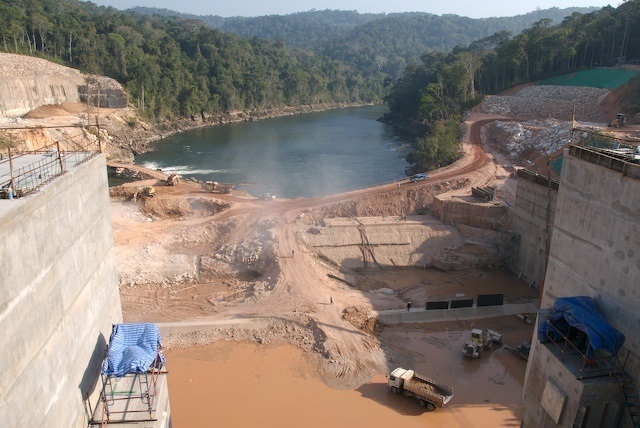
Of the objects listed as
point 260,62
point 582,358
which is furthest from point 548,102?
point 260,62

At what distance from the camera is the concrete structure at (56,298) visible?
30.1ft

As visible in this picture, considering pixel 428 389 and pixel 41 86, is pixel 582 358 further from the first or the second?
pixel 41 86

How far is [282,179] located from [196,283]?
23851 mm

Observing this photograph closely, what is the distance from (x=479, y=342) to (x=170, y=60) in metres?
82.5

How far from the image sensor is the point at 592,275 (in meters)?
14.6

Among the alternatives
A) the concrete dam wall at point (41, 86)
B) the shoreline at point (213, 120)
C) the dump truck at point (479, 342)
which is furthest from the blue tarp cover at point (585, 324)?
the shoreline at point (213, 120)

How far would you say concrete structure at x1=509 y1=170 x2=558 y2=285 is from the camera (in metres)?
27.3

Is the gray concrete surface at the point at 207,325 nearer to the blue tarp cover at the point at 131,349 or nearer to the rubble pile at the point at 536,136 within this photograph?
the blue tarp cover at the point at 131,349

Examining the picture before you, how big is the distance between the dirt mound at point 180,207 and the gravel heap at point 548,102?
3598 centimetres

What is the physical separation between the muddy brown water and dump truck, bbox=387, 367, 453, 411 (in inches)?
11.5

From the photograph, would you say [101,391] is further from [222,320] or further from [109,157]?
[109,157]

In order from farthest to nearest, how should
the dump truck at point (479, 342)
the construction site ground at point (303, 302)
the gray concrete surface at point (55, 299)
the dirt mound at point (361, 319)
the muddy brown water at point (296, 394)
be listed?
the dirt mound at point (361, 319) → the dump truck at point (479, 342) → the construction site ground at point (303, 302) → the muddy brown water at point (296, 394) → the gray concrete surface at point (55, 299)

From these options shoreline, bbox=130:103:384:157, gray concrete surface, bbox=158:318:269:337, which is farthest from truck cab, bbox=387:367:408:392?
Result: shoreline, bbox=130:103:384:157

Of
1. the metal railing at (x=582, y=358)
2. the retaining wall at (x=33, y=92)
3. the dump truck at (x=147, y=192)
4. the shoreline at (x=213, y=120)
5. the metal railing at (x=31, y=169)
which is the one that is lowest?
the shoreline at (x=213, y=120)
